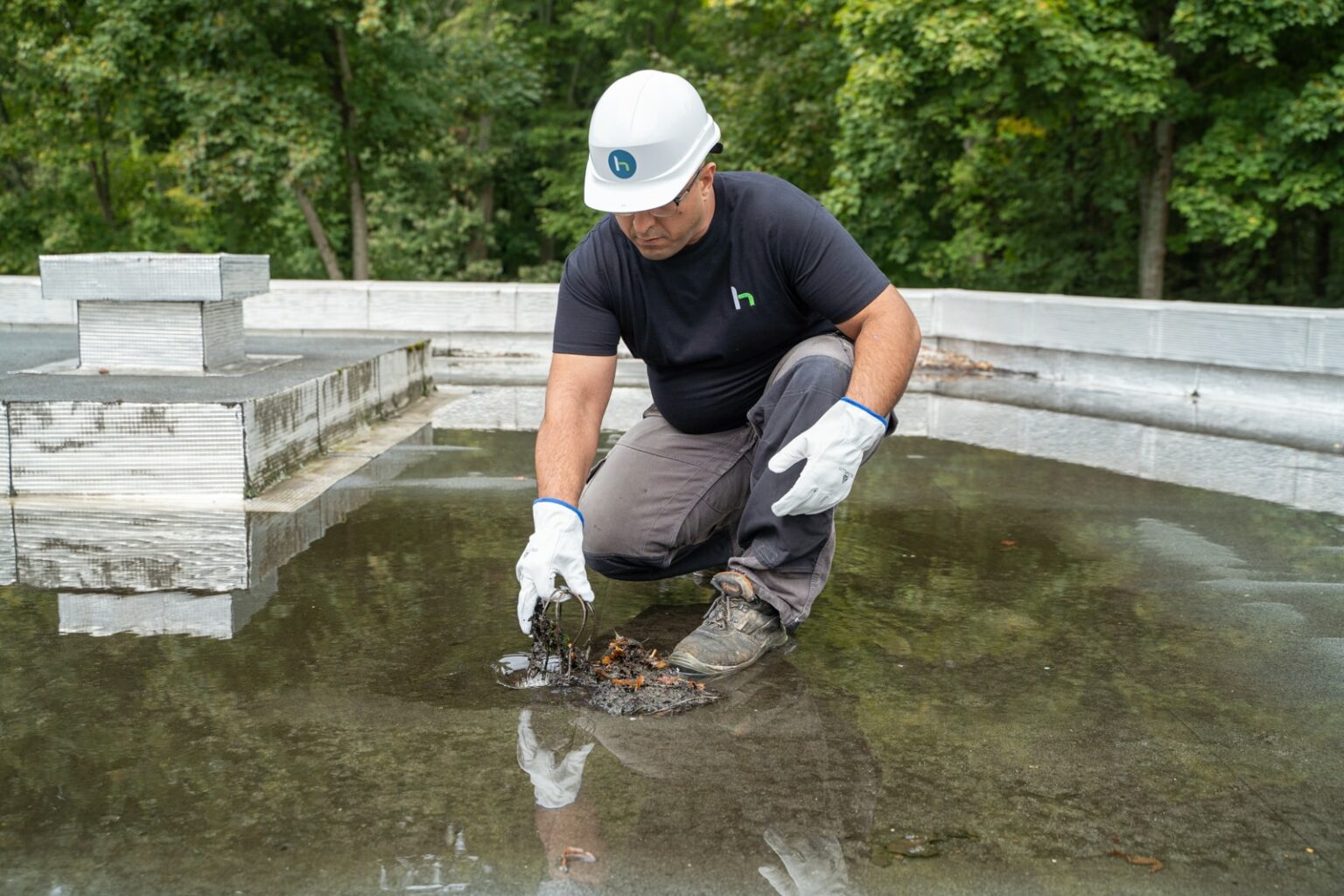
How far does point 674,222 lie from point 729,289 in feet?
0.96

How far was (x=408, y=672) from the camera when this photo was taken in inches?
130

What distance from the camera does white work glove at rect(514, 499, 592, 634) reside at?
325 centimetres

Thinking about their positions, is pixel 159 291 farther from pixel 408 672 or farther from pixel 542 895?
pixel 542 895

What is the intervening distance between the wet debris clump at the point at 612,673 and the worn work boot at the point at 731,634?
0.21 ft

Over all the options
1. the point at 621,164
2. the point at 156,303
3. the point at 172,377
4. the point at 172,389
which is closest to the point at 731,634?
the point at 621,164

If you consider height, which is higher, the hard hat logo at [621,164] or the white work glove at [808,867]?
the hard hat logo at [621,164]

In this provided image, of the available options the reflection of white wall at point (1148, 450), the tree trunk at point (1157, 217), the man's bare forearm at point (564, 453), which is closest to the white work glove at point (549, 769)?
the man's bare forearm at point (564, 453)

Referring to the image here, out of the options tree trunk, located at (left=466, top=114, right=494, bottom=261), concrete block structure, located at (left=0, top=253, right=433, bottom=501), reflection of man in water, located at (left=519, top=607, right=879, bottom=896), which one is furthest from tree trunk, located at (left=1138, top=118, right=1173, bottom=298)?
tree trunk, located at (left=466, top=114, right=494, bottom=261)

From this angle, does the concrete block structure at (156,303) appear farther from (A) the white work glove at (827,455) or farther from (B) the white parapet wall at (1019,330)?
(A) the white work glove at (827,455)

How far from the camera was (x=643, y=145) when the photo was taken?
3.27 m

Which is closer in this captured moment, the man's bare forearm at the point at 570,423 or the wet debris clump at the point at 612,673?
the wet debris clump at the point at 612,673

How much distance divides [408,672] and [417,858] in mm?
1040

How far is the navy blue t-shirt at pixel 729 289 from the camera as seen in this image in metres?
3.50

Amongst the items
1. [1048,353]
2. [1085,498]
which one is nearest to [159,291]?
[1085,498]
